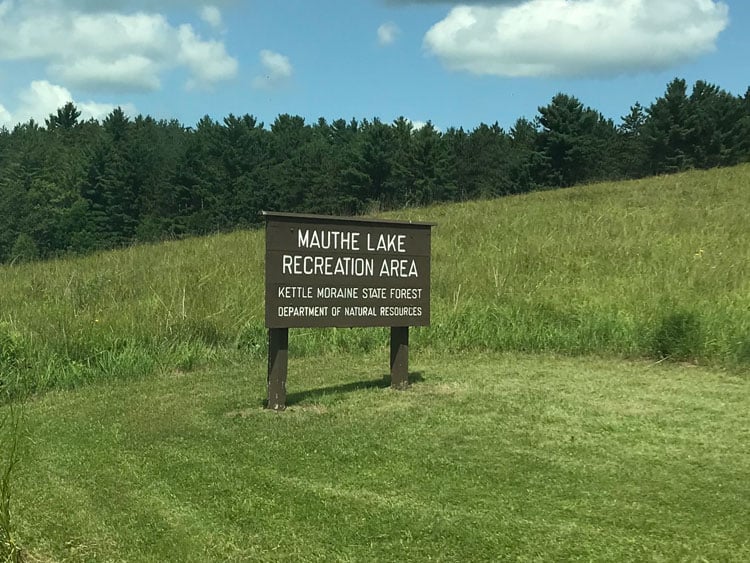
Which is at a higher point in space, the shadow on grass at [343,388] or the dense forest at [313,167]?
the dense forest at [313,167]

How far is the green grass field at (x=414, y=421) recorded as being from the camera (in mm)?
3426

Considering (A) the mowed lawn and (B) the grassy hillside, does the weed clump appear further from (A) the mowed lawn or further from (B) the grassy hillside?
(A) the mowed lawn

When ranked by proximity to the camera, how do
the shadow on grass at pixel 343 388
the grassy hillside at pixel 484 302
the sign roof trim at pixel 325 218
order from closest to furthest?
1. the sign roof trim at pixel 325 218
2. the shadow on grass at pixel 343 388
3. the grassy hillside at pixel 484 302

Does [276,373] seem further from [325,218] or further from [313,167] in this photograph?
[313,167]

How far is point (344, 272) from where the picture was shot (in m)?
6.08

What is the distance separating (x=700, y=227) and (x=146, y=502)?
12.5 m

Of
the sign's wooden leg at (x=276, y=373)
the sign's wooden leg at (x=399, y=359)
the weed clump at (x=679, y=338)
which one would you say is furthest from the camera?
the weed clump at (x=679, y=338)

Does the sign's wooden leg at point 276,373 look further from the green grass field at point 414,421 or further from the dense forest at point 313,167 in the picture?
the dense forest at point 313,167

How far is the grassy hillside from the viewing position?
25.7 feet

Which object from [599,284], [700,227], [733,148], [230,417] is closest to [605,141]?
[733,148]

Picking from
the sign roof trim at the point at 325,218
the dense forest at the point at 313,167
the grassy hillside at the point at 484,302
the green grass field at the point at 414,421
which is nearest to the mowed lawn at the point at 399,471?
the green grass field at the point at 414,421

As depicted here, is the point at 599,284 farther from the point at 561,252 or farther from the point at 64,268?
the point at 64,268

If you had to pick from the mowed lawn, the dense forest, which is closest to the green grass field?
the mowed lawn

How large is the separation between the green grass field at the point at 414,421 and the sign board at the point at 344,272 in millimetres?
693
